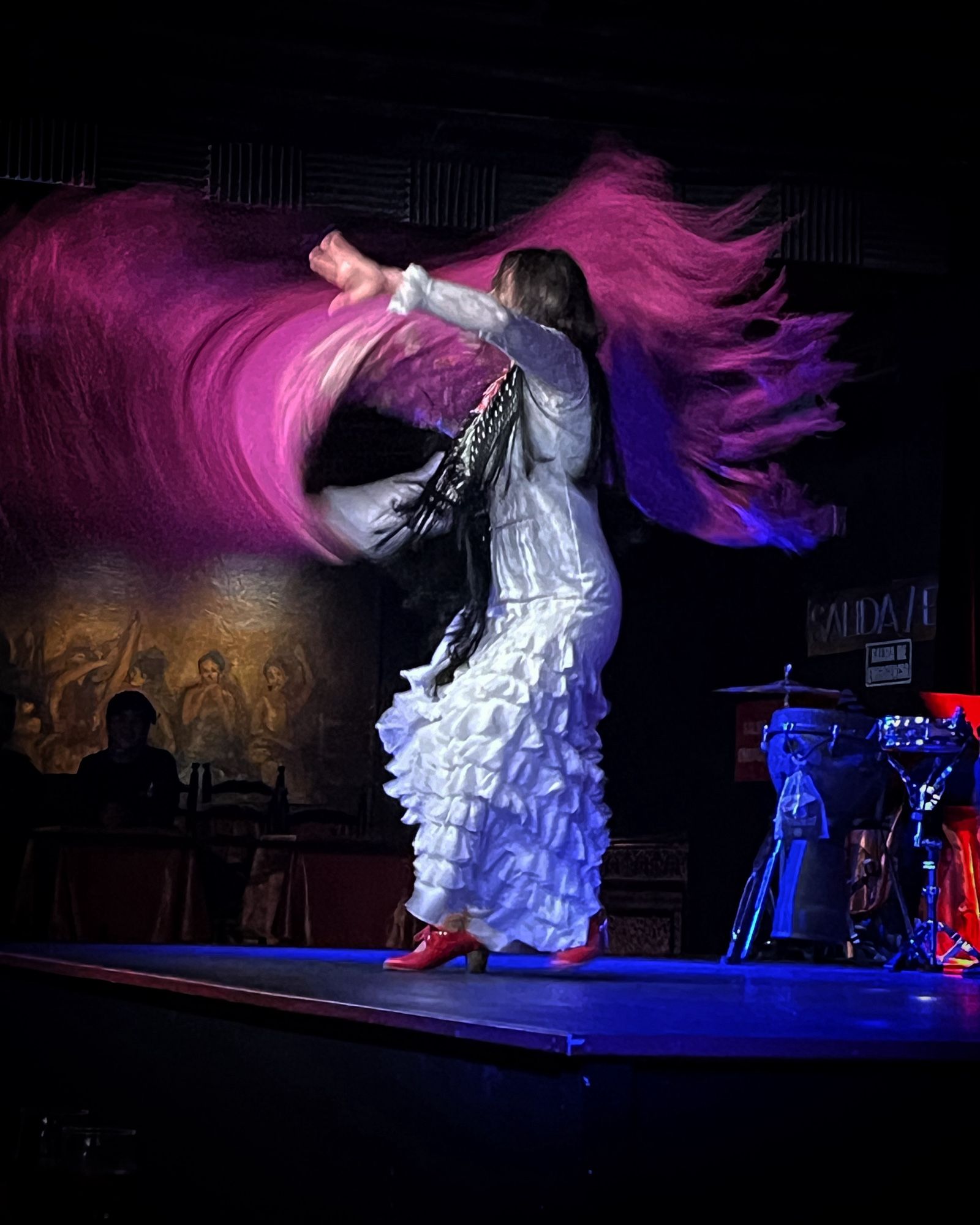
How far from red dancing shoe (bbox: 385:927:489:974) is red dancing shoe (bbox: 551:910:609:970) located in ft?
0.92

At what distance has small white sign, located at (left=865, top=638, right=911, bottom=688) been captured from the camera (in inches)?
339

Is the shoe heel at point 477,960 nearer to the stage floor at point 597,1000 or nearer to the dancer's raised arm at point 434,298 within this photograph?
the stage floor at point 597,1000

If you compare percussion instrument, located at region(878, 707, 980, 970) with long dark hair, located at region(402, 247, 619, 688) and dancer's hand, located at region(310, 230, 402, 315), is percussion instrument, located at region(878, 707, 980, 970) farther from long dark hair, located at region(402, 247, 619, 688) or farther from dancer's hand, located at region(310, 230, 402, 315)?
dancer's hand, located at region(310, 230, 402, 315)

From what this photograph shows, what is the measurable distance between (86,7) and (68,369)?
1296 millimetres

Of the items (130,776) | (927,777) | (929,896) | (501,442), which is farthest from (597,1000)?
(130,776)

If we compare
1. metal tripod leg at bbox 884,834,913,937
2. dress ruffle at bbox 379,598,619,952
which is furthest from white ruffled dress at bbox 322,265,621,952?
metal tripod leg at bbox 884,834,913,937

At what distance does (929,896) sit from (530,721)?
2548 millimetres

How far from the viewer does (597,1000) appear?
109 inches

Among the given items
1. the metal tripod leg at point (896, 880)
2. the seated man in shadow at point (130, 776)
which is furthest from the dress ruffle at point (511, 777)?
the seated man in shadow at point (130, 776)

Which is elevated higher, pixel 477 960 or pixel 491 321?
pixel 491 321

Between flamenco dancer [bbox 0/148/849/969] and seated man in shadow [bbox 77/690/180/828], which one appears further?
seated man in shadow [bbox 77/690/180/828]

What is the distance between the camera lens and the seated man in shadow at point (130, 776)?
8992 millimetres

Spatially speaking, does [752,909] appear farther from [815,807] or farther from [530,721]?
[530,721]

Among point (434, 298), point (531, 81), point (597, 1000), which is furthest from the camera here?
point (531, 81)
